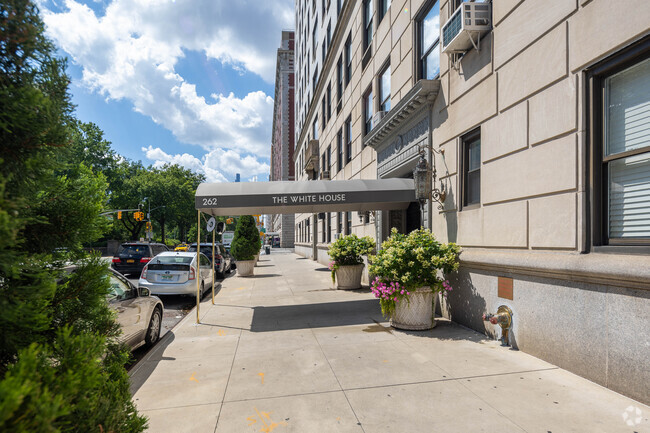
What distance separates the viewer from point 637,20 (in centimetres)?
396

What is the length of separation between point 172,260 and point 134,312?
6.13 metres

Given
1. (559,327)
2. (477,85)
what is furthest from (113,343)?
(477,85)

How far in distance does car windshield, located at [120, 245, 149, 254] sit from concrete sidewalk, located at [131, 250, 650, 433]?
9951 mm

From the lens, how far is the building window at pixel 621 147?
4098mm

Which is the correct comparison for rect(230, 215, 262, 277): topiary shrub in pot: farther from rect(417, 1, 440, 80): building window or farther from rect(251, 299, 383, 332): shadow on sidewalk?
rect(417, 1, 440, 80): building window

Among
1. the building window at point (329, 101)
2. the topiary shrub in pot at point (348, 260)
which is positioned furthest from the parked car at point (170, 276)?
the building window at point (329, 101)

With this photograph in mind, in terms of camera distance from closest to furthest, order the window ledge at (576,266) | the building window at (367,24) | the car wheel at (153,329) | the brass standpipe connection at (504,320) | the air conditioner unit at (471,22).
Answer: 1. the window ledge at (576,266)
2. the brass standpipe connection at (504,320)
3. the car wheel at (153,329)
4. the air conditioner unit at (471,22)
5. the building window at (367,24)

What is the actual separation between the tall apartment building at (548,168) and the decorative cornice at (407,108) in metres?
0.05

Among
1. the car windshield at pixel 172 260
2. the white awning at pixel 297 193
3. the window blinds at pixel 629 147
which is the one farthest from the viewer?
the car windshield at pixel 172 260

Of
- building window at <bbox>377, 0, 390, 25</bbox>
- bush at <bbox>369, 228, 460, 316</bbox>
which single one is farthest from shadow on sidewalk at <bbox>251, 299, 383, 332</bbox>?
building window at <bbox>377, 0, 390, 25</bbox>

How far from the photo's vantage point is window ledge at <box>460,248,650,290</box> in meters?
3.80

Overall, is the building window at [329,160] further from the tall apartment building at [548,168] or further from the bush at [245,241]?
the tall apartment building at [548,168]

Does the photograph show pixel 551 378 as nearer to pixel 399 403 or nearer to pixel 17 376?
pixel 399 403

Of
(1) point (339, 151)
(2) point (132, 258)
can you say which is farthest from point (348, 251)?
(2) point (132, 258)
